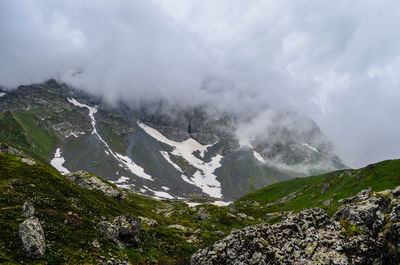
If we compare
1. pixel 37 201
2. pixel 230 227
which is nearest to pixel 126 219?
pixel 37 201

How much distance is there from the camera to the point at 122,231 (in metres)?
53.4

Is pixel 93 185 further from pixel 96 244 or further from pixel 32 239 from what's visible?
pixel 32 239

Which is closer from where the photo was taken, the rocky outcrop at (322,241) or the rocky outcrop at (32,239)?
the rocky outcrop at (322,241)

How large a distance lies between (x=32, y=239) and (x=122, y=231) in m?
22.3

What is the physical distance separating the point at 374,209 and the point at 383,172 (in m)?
143

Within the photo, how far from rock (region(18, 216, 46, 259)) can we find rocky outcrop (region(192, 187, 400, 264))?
1928 centimetres

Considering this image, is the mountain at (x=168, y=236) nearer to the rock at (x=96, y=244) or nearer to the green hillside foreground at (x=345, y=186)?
the rock at (x=96, y=244)

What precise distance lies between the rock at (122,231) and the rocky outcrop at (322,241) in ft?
81.2

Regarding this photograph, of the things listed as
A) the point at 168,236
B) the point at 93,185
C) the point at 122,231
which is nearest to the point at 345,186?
the point at 168,236

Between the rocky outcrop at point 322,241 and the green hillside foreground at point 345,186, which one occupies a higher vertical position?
the green hillside foreground at point 345,186

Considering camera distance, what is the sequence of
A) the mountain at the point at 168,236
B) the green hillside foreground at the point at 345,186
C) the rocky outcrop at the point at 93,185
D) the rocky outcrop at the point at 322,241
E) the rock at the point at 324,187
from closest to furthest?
the rocky outcrop at the point at 322,241 < the mountain at the point at 168,236 < the rocky outcrop at the point at 93,185 < the green hillside foreground at the point at 345,186 < the rock at the point at 324,187

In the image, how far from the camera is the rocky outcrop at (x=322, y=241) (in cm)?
2442

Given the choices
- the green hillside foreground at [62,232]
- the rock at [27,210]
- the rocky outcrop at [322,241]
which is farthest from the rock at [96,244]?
the rocky outcrop at [322,241]

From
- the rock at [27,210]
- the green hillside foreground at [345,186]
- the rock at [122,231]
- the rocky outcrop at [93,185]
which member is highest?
the rocky outcrop at [93,185]
